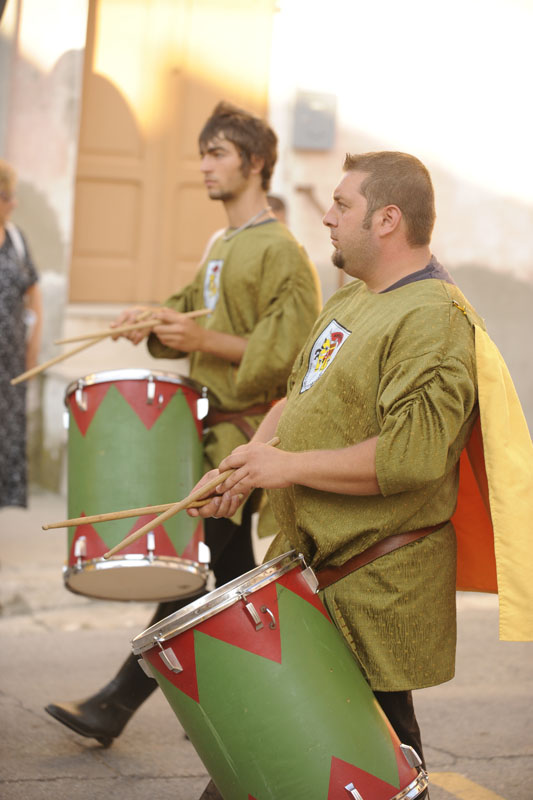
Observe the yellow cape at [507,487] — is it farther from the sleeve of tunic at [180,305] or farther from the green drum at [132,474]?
the sleeve of tunic at [180,305]

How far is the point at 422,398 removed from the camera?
2428 millimetres

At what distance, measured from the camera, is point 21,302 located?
611 cm

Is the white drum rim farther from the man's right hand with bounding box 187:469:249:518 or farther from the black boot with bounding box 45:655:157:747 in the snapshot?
the man's right hand with bounding box 187:469:249:518

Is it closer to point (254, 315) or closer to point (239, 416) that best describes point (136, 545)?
point (239, 416)

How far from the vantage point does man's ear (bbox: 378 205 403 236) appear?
2607 mm

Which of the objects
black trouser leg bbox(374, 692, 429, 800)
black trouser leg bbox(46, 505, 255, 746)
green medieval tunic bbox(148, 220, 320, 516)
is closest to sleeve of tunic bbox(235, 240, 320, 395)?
green medieval tunic bbox(148, 220, 320, 516)

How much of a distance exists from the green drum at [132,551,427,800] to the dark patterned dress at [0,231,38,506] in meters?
3.72

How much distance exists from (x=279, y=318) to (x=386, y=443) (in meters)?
1.28

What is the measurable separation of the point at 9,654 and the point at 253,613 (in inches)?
97.8

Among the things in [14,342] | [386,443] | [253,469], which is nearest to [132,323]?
[253,469]

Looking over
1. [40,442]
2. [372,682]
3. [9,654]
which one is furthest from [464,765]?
[40,442]

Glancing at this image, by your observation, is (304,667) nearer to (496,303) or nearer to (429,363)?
(429,363)

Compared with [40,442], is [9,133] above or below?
above

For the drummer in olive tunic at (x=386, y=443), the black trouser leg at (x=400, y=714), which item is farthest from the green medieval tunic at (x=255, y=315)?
the black trouser leg at (x=400, y=714)
